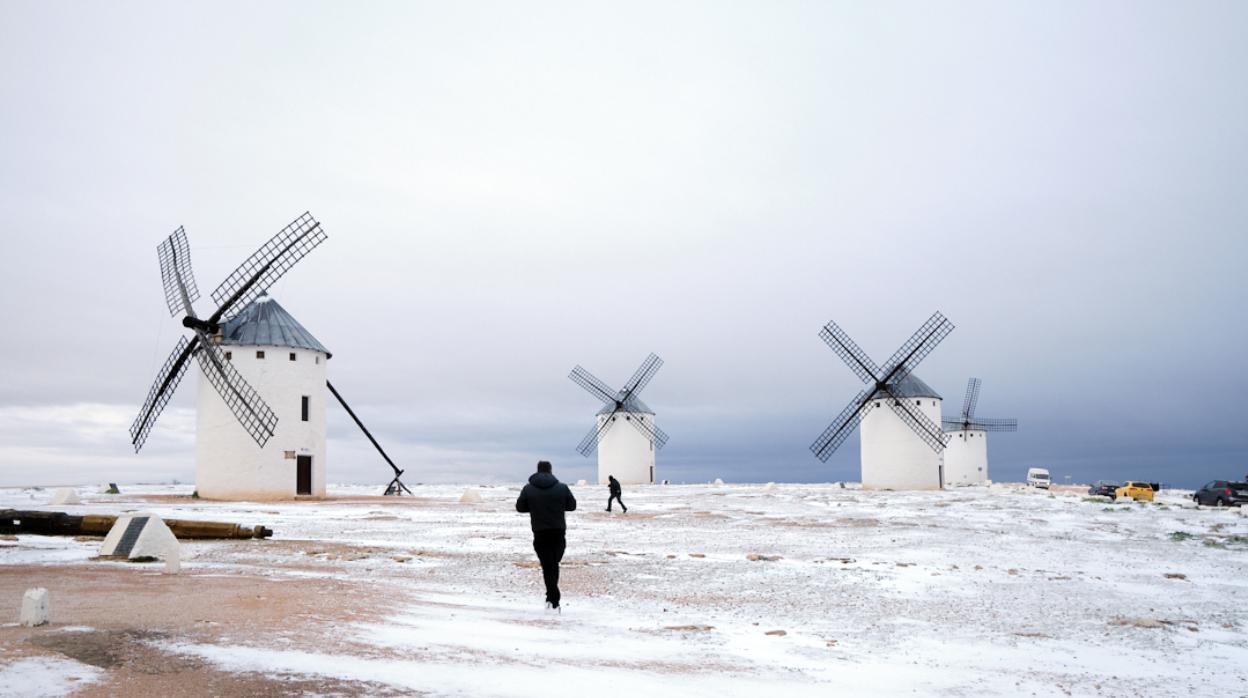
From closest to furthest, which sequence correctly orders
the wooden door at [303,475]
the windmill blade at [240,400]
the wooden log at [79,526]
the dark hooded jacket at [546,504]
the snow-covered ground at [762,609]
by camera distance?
1. the snow-covered ground at [762,609]
2. the dark hooded jacket at [546,504]
3. the wooden log at [79,526]
4. the windmill blade at [240,400]
5. the wooden door at [303,475]

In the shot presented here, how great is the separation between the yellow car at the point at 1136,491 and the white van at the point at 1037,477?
67.3ft

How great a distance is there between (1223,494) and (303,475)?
44.4 m

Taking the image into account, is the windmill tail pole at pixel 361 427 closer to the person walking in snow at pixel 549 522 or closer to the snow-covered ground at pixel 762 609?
the snow-covered ground at pixel 762 609

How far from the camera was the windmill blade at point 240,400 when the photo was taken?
1566 inches

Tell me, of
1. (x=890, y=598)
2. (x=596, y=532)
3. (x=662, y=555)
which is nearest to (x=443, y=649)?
(x=890, y=598)

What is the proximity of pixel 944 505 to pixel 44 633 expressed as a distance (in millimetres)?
34529

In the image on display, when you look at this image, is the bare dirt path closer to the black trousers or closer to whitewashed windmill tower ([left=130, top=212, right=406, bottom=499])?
the black trousers

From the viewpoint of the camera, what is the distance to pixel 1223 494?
136ft

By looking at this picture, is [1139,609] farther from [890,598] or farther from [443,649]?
[443,649]

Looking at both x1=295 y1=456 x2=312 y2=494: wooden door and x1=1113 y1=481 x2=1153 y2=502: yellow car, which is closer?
x1=295 y1=456 x2=312 y2=494: wooden door

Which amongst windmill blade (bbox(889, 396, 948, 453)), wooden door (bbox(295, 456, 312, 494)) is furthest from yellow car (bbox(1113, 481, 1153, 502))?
wooden door (bbox(295, 456, 312, 494))

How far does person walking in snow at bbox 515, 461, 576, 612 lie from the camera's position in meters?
12.1

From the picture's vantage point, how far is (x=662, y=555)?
1867 centimetres

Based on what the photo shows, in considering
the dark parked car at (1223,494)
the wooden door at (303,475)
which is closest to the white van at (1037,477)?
the dark parked car at (1223,494)
